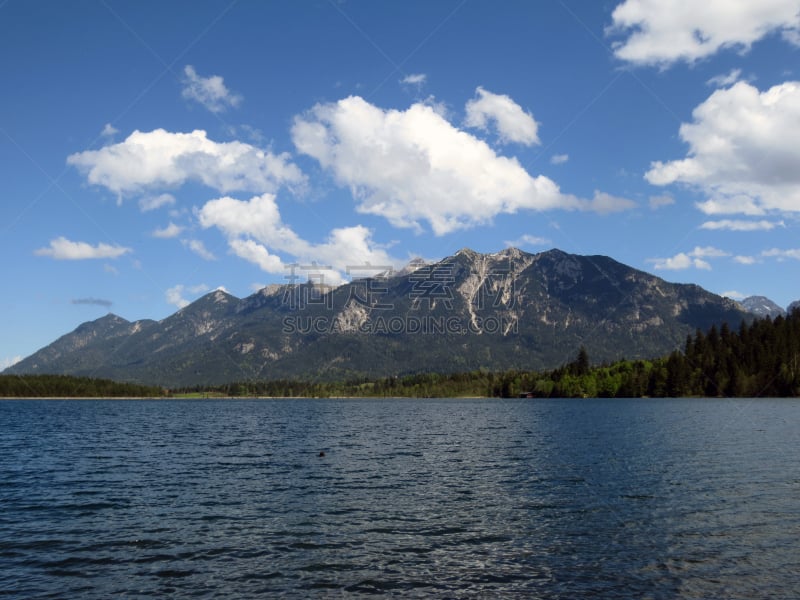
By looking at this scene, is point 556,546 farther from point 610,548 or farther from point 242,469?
point 242,469

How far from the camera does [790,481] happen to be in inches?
2116

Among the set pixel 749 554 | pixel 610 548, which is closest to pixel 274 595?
pixel 610 548

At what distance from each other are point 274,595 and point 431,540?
12.1 meters

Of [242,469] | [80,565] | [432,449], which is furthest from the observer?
[432,449]

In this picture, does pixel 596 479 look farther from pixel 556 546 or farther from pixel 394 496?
pixel 556 546

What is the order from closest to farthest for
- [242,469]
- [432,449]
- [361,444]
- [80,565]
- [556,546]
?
[80,565] → [556,546] → [242,469] → [432,449] → [361,444]

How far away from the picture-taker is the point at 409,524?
39844mm

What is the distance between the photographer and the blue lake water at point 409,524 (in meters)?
28.8

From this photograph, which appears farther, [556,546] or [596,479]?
[596,479]

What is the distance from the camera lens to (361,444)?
94.5 metres

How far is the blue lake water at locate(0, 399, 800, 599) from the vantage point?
28750 mm

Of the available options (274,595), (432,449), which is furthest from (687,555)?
(432,449)

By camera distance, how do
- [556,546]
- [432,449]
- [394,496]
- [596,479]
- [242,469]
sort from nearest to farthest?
[556,546], [394,496], [596,479], [242,469], [432,449]

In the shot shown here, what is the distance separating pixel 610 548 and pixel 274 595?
778 inches
